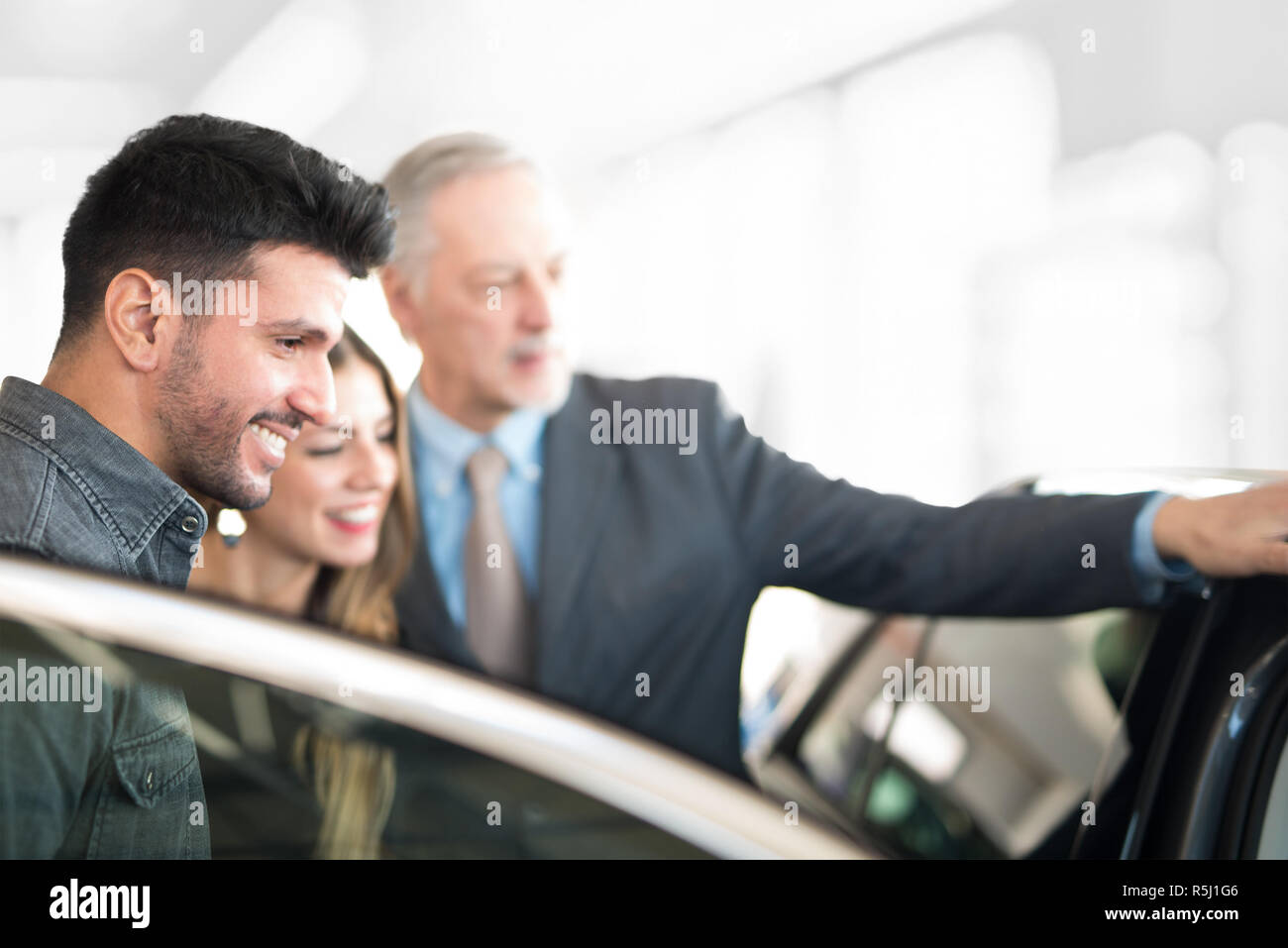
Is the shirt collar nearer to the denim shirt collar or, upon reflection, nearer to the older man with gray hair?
the older man with gray hair

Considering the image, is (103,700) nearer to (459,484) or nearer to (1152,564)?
(459,484)

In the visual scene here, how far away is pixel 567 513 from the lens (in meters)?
1.81

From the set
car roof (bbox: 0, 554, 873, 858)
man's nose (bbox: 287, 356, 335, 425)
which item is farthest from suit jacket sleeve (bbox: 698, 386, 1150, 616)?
car roof (bbox: 0, 554, 873, 858)

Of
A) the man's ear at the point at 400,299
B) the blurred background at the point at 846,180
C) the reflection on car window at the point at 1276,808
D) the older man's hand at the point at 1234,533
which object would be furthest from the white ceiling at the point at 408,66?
the reflection on car window at the point at 1276,808

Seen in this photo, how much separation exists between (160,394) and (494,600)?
0.78m

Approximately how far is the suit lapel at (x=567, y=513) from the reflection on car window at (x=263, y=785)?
0.86m

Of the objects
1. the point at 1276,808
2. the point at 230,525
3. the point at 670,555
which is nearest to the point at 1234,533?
the point at 1276,808

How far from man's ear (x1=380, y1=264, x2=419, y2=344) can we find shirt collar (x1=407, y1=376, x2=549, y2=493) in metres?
0.13

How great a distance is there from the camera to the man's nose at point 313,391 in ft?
4.43

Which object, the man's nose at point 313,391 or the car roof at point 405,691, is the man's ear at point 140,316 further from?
the car roof at point 405,691

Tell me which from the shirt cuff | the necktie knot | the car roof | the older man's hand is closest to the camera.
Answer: the car roof

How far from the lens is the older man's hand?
3.97 ft
